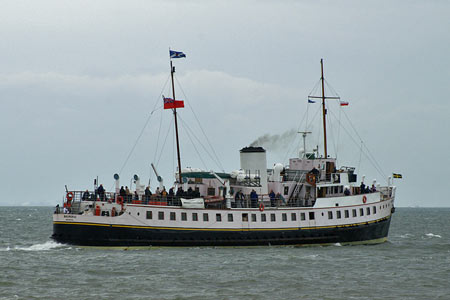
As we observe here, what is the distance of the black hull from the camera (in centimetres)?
4056

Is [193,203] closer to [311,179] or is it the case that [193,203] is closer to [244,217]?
[244,217]

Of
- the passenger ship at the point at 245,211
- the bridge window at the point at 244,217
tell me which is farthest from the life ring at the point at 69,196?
the bridge window at the point at 244,217

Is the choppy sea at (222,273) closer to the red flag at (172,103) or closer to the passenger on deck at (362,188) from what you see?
the passenger on deck at (362,188)

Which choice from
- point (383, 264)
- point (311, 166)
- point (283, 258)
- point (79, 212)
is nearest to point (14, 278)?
point (79, 212)

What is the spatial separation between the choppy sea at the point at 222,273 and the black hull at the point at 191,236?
0.62 meters

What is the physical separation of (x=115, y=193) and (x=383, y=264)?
18.1 meters

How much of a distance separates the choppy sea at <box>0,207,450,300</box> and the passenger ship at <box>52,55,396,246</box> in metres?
0.98

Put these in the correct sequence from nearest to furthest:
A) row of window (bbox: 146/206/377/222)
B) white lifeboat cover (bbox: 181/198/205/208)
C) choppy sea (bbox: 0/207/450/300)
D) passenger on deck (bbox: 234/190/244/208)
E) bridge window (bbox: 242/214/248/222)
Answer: choppy sea (bbox: 0/207/450/300)
row of window (bbox: 146/206/377/222)
white lifeboat cover (bbox: 181/198/205/208)
bridge window (bbox: 242/214/248/222)
passenger on deck (bbox: 234/190/244/208)

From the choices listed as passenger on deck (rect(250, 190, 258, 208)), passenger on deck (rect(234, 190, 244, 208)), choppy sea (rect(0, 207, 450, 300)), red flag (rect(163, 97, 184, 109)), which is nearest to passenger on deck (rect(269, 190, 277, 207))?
passenger on deck (rect(250, 190, 258, 208))

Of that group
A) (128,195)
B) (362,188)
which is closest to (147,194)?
(128,195)

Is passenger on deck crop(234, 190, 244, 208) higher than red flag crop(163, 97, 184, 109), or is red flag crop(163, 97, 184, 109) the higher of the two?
red flag crop(163, 97, 184, 109)

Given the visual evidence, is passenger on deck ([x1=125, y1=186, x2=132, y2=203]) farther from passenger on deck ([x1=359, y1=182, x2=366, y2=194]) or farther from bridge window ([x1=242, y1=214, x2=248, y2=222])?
passenger on deck ([x1=359, y1=182, x2=366, y2=194])

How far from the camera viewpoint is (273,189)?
48750 mm

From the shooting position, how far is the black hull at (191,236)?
40562 mm
